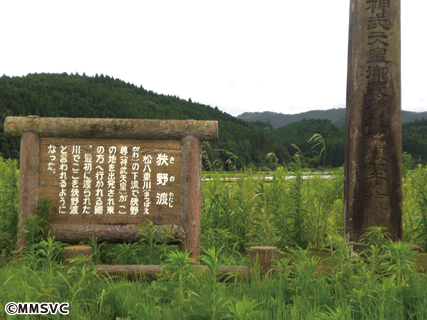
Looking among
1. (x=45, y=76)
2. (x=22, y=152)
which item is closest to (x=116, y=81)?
(x=45, y=76)

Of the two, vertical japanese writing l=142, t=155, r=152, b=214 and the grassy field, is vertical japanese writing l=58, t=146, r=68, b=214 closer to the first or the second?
the grassy field

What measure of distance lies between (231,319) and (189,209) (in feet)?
5.81

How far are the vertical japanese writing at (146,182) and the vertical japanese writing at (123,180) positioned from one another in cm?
21

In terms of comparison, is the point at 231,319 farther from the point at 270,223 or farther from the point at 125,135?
the point at 125,135

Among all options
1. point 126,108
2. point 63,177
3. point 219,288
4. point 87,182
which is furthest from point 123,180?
point 126,108

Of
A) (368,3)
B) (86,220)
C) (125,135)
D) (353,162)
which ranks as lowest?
(86,220)

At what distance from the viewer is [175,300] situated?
2135mm

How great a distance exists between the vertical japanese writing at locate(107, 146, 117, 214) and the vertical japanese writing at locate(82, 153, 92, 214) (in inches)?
9.0

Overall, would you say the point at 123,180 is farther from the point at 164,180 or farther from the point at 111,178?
the point at 164,180

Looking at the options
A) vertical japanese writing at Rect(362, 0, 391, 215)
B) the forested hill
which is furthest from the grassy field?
the forested hill

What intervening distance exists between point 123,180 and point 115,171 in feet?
0.47

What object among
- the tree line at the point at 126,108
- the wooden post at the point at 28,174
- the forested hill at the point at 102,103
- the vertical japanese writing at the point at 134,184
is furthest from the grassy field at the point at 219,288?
the forested hill at the point at 102,103

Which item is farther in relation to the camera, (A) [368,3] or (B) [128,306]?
(A) [368,3]

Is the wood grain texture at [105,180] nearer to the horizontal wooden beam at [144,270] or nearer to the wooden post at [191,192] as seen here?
the wooden post at [191,192]
